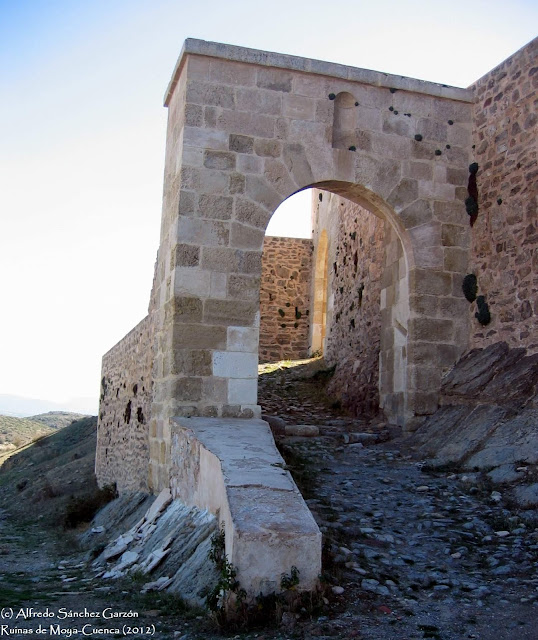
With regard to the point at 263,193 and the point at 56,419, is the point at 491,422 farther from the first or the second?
the point at 56,419

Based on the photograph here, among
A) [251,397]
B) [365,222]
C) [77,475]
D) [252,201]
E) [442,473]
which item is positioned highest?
[365,222]

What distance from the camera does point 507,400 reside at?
6797 mm

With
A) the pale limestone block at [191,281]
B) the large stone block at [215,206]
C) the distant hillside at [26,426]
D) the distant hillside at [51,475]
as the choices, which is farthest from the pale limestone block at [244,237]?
the distant hillside at [26,426]

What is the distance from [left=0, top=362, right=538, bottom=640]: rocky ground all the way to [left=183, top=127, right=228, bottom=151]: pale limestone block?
129 inches

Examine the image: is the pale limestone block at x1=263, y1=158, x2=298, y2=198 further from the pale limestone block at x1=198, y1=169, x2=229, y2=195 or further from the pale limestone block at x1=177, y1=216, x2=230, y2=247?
the pale limestone block at x1=177, y1=216, x2=230, y2=247

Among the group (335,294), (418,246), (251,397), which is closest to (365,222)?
(335,294)

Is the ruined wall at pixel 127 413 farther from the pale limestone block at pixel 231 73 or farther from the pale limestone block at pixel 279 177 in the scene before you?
the pale limestone block at pixel 231 73

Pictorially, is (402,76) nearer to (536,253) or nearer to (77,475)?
(536,253)

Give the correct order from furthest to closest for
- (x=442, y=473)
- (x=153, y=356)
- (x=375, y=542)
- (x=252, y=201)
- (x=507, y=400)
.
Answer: (x=153, y=356) → (x=252, y=201) → (x=507, y=400) → (x=442, y=473) → (x=375, y=542)

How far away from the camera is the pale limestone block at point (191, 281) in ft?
23.2

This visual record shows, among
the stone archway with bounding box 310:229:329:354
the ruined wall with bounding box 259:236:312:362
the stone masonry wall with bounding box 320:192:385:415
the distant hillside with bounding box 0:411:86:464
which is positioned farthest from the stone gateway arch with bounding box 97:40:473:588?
the distant hillside with bounding box 0:411:86:464

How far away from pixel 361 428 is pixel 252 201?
3.19 m

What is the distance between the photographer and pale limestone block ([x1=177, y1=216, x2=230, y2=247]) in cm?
712

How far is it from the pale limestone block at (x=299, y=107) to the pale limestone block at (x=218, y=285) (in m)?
1.99
